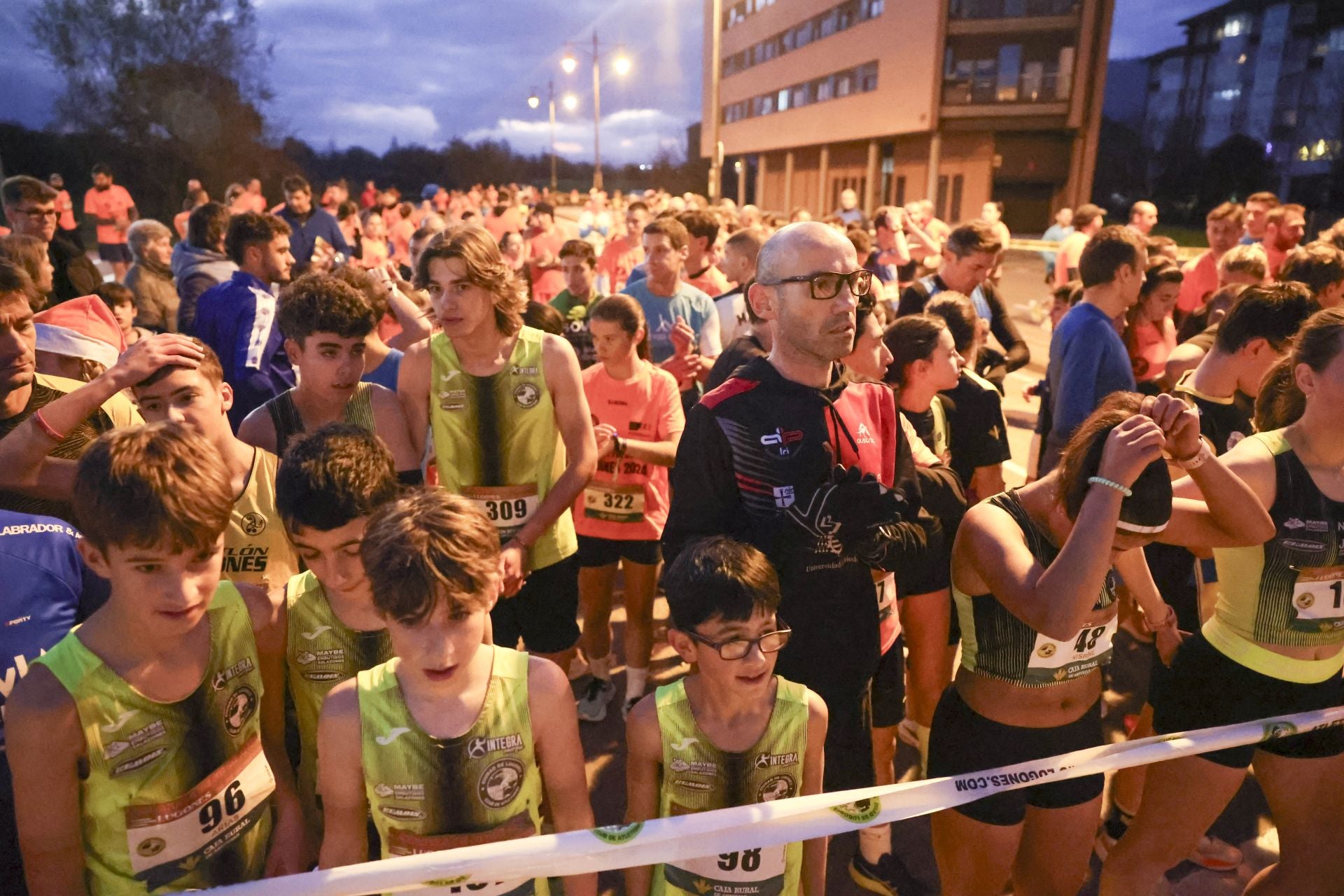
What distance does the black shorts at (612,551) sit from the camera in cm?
429

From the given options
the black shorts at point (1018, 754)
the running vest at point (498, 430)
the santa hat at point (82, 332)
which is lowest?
the black shorts at point (1018, 754)

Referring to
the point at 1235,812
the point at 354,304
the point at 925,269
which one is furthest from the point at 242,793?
the point at 925,269

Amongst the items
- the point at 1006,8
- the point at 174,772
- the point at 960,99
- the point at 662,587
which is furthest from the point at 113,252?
the point at 1006,8

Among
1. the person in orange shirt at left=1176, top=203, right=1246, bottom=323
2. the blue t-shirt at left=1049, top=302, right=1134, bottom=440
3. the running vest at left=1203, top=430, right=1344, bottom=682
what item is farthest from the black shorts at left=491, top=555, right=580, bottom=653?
the person in orange shirt at left=1176, top=203, right=1246, bottom=323

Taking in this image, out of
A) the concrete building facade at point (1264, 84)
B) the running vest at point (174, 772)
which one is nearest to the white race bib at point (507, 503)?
the running vest at point (174, 772)

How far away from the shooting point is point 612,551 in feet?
14.1

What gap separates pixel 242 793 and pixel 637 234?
886 centimetres

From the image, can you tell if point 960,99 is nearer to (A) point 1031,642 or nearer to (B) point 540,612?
(B) point 540,612

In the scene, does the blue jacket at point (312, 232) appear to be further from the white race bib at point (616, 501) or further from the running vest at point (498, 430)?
the running vest at point (498, 430)

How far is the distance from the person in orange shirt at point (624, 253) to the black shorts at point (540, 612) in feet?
20.4

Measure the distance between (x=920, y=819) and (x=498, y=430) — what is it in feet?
7.96

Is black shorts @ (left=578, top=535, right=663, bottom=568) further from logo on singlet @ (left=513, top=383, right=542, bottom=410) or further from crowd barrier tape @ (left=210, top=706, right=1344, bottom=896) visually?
crowd barrier tape @ (left=210, top=706, right=1344, bottom=896)

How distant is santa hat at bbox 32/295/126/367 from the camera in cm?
360

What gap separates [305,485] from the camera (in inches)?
81.3
